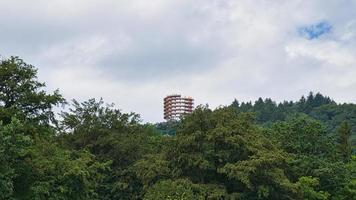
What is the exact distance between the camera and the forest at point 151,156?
1139 inches

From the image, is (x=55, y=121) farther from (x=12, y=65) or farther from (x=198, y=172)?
(x=198, y=172)

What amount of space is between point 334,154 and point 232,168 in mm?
14836

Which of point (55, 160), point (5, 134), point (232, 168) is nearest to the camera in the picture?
point (5, 134)

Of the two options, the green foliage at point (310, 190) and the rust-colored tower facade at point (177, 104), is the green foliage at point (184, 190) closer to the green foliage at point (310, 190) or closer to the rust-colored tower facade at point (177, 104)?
the green foliage at point (310, 190)

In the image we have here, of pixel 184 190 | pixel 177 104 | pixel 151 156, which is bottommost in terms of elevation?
pixel 184 190

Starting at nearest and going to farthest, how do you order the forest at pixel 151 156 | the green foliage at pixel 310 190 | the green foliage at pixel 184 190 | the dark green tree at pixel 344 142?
the forest at pixel 151 156, the green foliage at pixel 184 190, the green foliage at pixel 310 190, the dark green tree at pixel 344 142

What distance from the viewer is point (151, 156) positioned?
40.8m

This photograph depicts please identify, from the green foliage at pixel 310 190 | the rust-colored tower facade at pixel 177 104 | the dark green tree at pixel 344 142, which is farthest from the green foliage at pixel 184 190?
the rust-colored tower facade at pixel 177 104

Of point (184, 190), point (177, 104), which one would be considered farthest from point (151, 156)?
point (177, 104)

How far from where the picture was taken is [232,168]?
36.9 m

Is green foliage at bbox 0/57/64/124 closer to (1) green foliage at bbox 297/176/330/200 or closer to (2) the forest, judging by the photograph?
(2) the forest

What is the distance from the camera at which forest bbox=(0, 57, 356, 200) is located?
1139 inches

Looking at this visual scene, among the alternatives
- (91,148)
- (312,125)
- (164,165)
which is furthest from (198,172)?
(312,125)

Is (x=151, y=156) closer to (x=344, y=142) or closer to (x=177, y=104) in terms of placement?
(x=344, y=142)
